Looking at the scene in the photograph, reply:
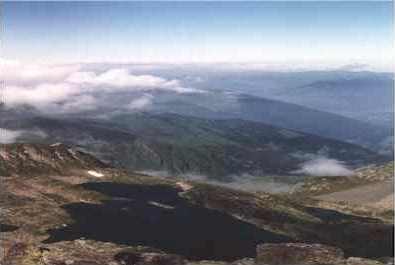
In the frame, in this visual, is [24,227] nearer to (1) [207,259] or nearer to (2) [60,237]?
(2) [60,237]

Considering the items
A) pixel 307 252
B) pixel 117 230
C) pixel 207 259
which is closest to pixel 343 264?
pixel 307 252

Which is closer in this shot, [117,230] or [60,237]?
[60,237]

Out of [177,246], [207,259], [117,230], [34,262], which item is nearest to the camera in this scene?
[34,262]

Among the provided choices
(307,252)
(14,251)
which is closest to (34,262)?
(14,251)

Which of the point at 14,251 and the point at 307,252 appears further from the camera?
the point at 307,252

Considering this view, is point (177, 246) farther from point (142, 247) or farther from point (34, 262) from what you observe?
point (34, 262)

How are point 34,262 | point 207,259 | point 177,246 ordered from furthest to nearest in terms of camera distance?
point 177,246
point 207,259
point 34,262

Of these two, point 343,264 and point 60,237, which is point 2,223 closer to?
point 60,237

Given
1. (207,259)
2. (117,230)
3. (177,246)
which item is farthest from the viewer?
(117,230)

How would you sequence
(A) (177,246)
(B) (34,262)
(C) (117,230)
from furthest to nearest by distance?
(C) (117,230) → (A) (177,246) → (B) (34,262)
